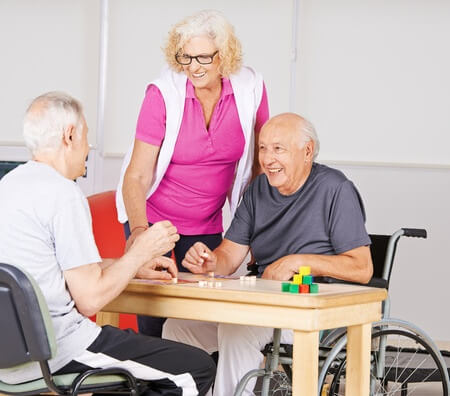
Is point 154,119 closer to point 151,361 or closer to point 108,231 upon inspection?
point 151,361

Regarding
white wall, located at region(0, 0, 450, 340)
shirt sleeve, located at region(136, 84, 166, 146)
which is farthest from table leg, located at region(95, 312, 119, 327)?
white wall, located at region(0, 0, 450, 340)

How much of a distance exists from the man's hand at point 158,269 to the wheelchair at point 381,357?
34 centimetres

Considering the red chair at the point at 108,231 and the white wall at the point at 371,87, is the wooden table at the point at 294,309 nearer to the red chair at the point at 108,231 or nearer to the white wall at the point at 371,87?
the red chair at the point at 108,231

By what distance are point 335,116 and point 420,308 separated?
4.06 feet

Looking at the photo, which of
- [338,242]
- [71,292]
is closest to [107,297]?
[71,292]

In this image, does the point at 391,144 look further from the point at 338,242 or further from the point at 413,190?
the point at 338,242

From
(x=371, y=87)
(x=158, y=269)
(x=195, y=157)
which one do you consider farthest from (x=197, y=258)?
(x=371, y=87)

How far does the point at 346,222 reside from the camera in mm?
2785

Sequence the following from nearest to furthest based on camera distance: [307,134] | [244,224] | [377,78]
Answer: [307,134]
[244,224]
[377,78]

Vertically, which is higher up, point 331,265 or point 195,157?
point 195,157

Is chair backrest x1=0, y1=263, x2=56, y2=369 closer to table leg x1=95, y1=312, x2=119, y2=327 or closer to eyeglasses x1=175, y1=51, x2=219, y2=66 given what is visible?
table leg x1=95, y1=312, x2=119, y2=327

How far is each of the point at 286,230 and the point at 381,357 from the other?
482mm

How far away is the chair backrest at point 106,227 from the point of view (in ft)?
13.8

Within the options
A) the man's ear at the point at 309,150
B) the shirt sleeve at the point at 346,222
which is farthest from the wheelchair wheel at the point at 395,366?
the man's ear at the point at 309,150
